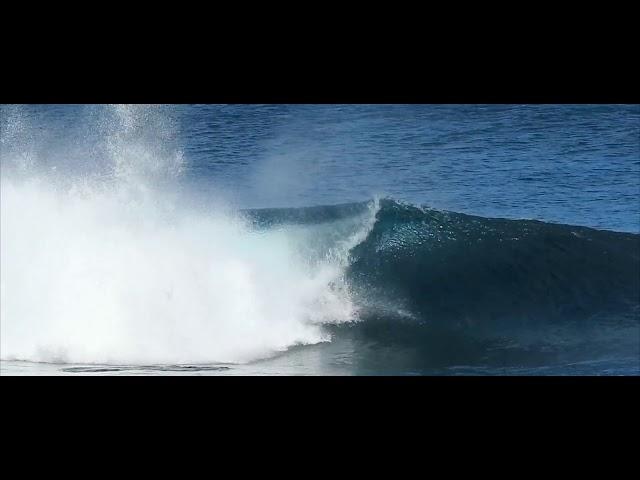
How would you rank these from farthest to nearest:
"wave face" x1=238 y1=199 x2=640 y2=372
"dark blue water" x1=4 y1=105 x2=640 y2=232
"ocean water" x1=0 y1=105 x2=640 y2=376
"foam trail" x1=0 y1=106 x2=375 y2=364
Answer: "dark blue water" x1=4 y1=105 x2=640 y2=232, "wave face" x1=238 y1=199 x2=640 y2=372, "foam trail" x1=0 y1=106 x2=375 y2=364, "ocean water" x1=0 y1=105 x2=640 y2=376

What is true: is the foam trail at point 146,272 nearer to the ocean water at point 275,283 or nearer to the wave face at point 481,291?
the ocean water at point 275,283

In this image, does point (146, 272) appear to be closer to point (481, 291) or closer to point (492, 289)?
point (481, 291)

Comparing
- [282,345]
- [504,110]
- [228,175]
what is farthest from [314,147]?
[282,345]

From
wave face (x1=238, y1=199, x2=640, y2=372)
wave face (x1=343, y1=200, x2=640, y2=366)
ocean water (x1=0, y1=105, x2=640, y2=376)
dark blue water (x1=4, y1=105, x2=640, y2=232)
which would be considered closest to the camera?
ocean water (x1=0, y1=105, x2=640, y2=376)

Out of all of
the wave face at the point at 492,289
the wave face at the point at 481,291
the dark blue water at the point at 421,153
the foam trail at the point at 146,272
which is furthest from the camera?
the dark blue water at the point at 421,153

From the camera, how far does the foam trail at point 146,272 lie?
823cm

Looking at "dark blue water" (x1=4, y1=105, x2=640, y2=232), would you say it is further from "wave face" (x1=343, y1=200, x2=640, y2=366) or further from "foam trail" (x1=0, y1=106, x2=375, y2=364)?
"wave face" (x1=343, y1=200, x2=640, y2=366)

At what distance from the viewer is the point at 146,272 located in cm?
900

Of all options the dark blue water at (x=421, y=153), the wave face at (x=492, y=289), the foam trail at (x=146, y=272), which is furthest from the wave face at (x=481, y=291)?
the dark blue water at (x=421, y=153)

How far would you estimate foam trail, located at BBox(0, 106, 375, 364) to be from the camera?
823 centimetres

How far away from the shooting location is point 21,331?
8.54m

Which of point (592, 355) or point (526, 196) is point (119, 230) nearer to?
point (592, 355)

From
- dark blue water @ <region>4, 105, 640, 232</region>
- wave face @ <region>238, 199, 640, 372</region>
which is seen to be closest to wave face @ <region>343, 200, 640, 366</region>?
wave face @ <region>238, 199, 640, 372</region>

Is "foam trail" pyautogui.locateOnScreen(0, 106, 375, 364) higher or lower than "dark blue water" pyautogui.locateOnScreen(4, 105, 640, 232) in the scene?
lower
